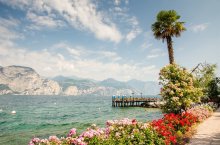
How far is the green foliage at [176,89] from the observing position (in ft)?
64.0

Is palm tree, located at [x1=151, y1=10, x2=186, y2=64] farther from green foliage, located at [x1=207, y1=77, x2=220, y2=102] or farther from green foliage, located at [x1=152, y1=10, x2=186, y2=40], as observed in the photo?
green foliage, located at [x1=207, y1=77, x2=220, y2=102]

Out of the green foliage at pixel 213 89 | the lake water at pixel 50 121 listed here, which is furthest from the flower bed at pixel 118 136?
the green foliage at pixel 213 89

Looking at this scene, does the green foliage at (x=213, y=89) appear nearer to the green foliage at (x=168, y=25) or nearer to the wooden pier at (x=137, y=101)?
the green foliage at (x=168, y=25)

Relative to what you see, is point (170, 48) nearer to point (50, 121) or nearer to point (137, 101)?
point (50, 121)

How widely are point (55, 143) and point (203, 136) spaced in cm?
976

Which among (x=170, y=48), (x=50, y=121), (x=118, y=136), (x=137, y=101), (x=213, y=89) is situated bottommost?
(x=50, y=121)

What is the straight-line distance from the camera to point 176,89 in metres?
19.4

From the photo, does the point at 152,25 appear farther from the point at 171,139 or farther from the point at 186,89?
the point at 171,139

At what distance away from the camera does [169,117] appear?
623 inches

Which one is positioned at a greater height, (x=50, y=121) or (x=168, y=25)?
(x=168, y=25)

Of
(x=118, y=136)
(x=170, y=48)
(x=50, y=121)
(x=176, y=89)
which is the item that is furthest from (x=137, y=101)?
(x=118, y=136)

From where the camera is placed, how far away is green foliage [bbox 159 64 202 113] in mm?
19500

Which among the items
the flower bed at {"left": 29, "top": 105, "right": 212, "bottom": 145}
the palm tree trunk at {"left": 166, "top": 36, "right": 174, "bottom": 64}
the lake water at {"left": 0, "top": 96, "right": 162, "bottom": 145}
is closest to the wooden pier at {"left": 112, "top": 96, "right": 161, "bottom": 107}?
the lake water at {"left": 0, "top": 96, "right": 162, "bottom": 145}

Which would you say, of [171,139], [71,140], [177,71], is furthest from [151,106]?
[71,140]
